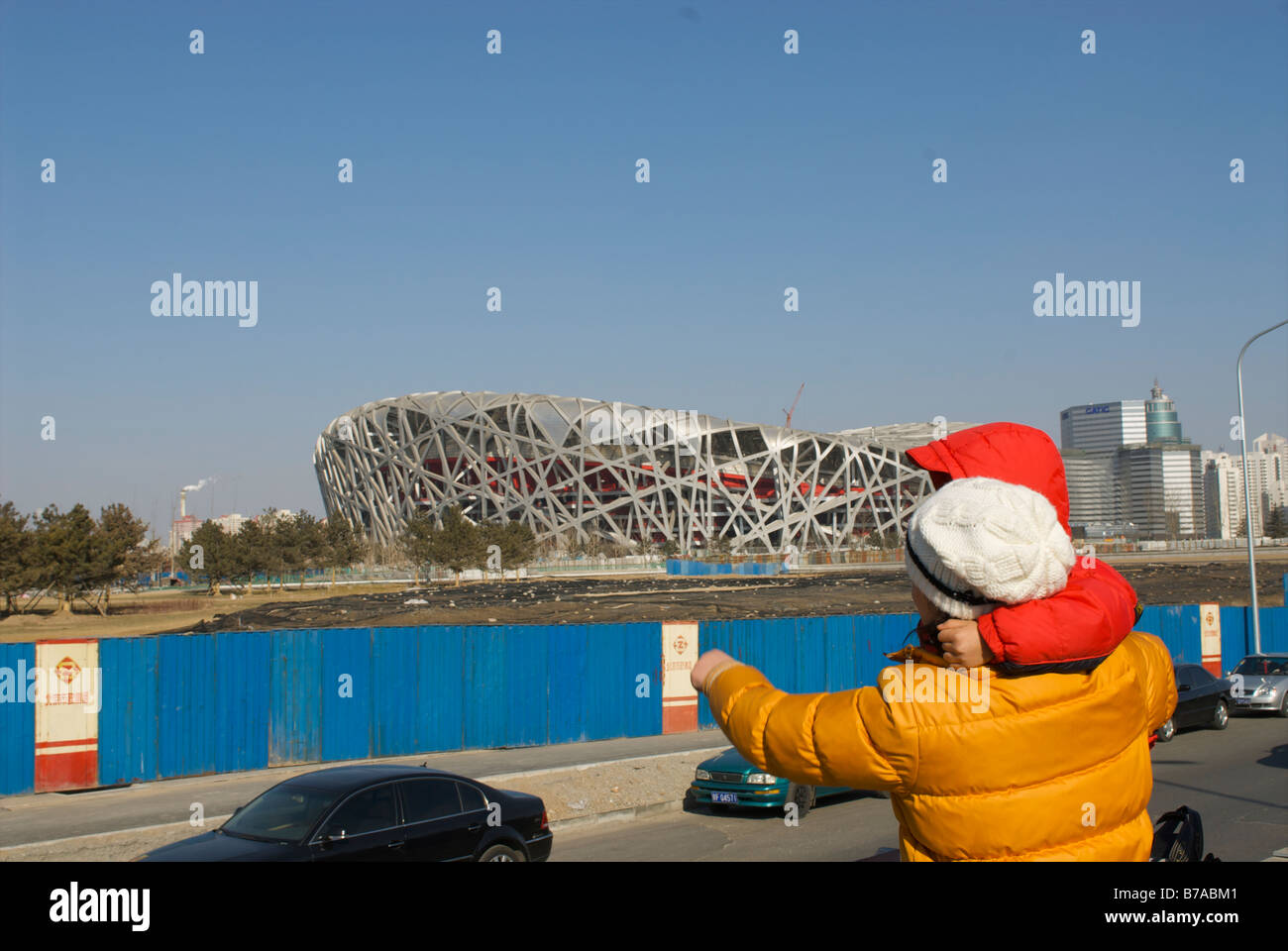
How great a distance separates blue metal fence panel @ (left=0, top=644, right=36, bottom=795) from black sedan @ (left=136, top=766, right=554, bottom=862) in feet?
20.7

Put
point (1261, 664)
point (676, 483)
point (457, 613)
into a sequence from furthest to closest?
point (676, 483)
point (457, 613)
point (1261, 664)

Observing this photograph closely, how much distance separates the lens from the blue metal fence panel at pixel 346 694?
607 inches

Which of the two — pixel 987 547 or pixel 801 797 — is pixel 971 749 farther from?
pixel 801 797

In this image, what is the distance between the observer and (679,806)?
43.1 ft

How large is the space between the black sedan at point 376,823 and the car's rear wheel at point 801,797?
421cm

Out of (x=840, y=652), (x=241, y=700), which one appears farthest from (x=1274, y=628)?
(x=241, y=700)

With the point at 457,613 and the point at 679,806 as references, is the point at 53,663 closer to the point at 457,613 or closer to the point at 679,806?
the point at 679,806

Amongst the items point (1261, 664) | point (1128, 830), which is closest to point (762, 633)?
point (1261, 664)

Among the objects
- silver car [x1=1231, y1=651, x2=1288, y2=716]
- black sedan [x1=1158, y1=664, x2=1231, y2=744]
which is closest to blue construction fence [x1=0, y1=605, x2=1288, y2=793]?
black sedan [x1=1158, y1=664, x2=1231, y2=744]

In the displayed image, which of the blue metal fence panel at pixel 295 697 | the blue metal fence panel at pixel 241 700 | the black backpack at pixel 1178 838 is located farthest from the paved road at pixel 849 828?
the black backpack at pixel 1178 838

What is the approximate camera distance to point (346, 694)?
15523 mm

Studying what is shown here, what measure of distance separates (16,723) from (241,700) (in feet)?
9.18
